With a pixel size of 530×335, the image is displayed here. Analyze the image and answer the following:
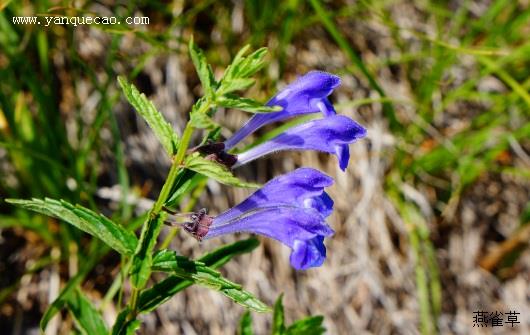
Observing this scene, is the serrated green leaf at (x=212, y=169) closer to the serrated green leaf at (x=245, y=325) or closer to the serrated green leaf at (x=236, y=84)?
the serrated green leaf at (x=236, y=84)

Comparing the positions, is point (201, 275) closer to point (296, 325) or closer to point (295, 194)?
point (295, 194)

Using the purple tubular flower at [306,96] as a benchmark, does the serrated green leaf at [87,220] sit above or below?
below

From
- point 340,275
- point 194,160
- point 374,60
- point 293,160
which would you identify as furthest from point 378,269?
point 194,160

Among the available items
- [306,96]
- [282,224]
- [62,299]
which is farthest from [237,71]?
[62,299]

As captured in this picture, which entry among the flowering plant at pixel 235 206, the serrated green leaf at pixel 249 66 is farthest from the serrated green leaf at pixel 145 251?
the serrated green leaf at pixel 249 66

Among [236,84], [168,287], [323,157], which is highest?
[323,157]

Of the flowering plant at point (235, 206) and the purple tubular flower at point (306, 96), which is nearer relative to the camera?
the flowering plant at point (235, 206)
